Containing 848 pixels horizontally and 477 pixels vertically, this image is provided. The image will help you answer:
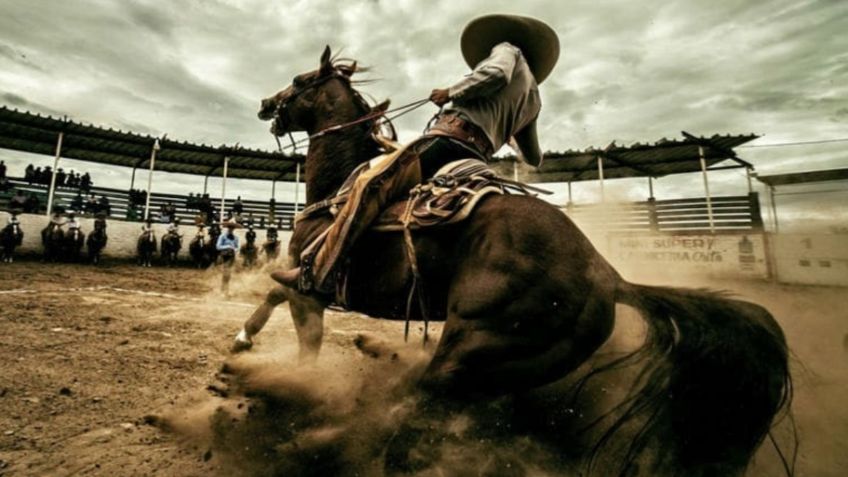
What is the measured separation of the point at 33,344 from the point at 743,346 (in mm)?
5793

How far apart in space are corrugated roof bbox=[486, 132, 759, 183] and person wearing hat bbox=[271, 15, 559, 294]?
49.5ft

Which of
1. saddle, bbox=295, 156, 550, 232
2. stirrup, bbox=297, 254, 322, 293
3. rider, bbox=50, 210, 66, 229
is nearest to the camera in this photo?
saddle, bbox=295, 156, 550, 232

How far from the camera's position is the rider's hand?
261 centimetres

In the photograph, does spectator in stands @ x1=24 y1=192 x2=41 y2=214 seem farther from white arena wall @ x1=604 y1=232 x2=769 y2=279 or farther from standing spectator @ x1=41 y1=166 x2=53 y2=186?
white arena wall @ x1=604 y1=232 x2=769 y2=279

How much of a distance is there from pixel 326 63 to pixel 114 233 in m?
18.4

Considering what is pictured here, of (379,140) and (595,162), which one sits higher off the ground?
(595,162)

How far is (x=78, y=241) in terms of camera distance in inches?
575

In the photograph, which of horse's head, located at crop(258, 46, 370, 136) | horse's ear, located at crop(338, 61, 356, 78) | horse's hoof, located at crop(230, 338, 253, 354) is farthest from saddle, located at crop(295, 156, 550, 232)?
horse's hoof, located at crop(230, 338, 253, 354)

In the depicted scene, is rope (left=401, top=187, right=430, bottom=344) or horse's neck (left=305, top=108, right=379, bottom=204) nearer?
rope (left=401, top=187, right=430, bottom=344)

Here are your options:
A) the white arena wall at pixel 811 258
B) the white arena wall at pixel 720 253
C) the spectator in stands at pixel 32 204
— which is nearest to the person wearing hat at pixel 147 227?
the white arena wall at pixel 720 253

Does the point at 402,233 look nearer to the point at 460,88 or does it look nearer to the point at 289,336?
the point at 460,88

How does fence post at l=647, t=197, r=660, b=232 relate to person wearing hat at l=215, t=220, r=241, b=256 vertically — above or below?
above

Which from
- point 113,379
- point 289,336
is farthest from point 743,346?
point 289,336

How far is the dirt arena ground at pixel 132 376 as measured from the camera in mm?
2215
